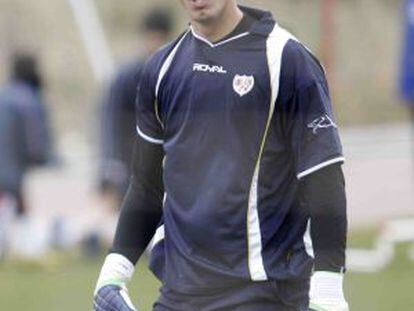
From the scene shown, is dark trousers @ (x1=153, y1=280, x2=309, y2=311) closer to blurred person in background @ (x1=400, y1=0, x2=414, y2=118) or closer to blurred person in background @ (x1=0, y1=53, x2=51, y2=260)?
blurred person in background @ (x1=0, y1=53, x2=51, y2=260)

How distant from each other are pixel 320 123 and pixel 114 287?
845mm

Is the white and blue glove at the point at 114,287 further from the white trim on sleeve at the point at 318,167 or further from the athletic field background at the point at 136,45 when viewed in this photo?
the athletic field background at the point at 136,45

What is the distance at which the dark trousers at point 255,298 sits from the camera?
4.54 metres

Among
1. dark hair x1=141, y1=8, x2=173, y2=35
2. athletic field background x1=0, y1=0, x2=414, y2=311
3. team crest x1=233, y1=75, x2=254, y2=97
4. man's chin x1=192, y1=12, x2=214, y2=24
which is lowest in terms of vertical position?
athletic field background x1=0, y1=0, x2=414, y2=311

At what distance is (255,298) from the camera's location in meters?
A: 4.54

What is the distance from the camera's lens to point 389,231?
11742 mm

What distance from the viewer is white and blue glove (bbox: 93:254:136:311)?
15.5ft

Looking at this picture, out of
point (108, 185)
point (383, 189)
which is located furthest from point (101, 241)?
point (383, 189)

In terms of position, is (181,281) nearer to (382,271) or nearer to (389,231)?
(382,271)

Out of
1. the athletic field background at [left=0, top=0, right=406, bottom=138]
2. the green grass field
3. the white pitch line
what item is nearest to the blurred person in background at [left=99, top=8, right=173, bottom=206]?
the green grass field

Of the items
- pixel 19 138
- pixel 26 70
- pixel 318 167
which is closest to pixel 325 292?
pixel 318 167

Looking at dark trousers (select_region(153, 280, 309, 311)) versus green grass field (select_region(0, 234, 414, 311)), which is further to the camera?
green grass field (select_region(0, 234, 414, 311))

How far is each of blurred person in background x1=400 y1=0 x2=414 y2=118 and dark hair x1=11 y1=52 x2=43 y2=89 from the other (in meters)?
2.95

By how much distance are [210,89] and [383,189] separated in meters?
10.3
